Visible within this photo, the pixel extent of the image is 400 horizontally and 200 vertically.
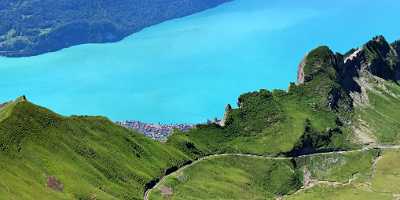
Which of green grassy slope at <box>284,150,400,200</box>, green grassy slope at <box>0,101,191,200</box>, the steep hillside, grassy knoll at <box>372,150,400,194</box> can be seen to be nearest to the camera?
green grassy slope at <box>0,101,191,200</box>

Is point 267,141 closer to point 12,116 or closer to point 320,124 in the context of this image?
point 320,124

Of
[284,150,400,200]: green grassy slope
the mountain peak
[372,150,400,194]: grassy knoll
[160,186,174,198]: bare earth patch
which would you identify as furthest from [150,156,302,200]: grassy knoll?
the mountain peak

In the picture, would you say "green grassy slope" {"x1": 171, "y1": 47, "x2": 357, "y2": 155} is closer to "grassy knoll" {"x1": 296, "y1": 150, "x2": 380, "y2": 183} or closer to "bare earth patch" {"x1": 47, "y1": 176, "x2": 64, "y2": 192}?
"grassy knoll" {"x1": 296, "y1": 150, "x2": 380, "y2": 183}

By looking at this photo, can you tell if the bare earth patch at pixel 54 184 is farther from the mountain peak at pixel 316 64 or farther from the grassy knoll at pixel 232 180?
the mountain peak at pixel 316 64

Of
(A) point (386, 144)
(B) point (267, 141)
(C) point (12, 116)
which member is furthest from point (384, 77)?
(C) point (12, 116)

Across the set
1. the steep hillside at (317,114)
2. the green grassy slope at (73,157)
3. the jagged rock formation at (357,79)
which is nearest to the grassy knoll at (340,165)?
the steep hillside at (317,114)

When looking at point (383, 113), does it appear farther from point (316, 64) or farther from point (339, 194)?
point (339, 194)

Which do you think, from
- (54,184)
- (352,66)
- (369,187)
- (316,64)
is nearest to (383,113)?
(352,66)
